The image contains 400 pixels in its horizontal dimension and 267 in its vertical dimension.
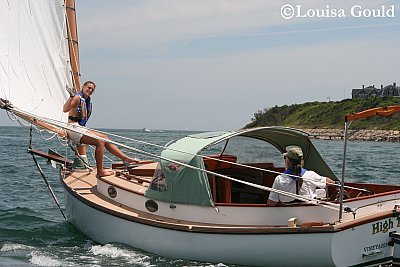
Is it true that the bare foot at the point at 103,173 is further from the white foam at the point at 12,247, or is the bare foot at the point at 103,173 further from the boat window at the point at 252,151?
the boat window at the point at 252,151

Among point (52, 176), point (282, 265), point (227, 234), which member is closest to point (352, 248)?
point (282, 265)

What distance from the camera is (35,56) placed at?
13305mm

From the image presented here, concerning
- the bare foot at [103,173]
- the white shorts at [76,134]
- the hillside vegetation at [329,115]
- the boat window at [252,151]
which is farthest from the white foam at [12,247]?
the hillside vegetation at [329,115]

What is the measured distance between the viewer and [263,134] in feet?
36.5

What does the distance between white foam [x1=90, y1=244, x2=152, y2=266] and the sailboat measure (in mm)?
191

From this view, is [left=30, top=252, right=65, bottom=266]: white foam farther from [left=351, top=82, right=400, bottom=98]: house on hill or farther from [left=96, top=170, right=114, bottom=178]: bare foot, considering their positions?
[left=351, top=82, right=400, bottom=98]: house on hill

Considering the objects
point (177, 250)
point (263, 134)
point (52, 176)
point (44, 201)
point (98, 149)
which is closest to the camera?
point (177, 250)

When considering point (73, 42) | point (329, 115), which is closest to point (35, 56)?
point (73, 42)

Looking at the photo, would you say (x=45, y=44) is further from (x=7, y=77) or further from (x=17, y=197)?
(x=17, y=197)

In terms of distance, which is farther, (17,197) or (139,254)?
(17,197)

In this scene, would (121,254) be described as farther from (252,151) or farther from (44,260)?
(252,151)

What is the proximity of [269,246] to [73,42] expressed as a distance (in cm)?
776

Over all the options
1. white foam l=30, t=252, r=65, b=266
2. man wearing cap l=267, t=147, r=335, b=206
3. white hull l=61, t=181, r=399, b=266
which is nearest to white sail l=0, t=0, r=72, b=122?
white foam l=30, t=252, r=65, b=266

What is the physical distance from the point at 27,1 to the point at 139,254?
6.26m
